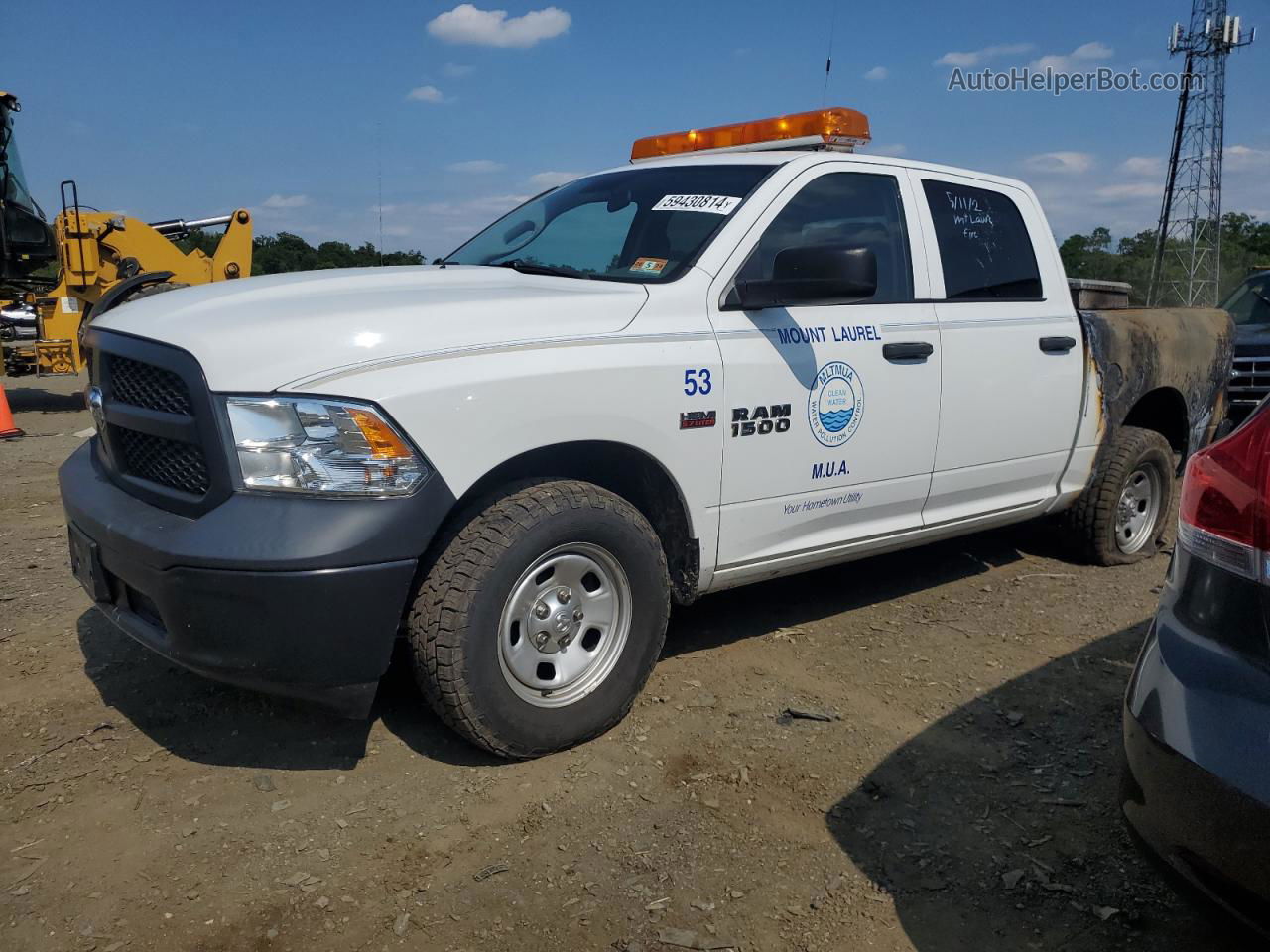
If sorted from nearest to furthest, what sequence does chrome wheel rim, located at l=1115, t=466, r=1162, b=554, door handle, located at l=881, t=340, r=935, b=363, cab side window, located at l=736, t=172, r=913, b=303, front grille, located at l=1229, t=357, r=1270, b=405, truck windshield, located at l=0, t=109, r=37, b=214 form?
cab side window, located at l=736, t=172, r=913, b=303 → door handle, located at l=881, t=340, r=935, b=363 → chrome wheel rim, located at l=1115, t=466, r=1162, b=554 → front grille, located at l=1229, t=357, r=1270, b=405 → truck windshield, located at l=0, t=109, r=37, b=214

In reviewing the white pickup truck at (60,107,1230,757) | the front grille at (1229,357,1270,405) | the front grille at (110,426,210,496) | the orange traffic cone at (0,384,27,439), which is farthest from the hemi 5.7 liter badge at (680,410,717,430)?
the orange traffic cone at (0,384,27,439)

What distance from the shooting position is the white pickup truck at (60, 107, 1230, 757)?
2.70 m

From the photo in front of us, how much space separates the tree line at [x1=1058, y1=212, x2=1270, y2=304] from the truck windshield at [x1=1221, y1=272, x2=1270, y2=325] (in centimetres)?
588

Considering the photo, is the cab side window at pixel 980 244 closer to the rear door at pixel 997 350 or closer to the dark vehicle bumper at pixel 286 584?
the rear door at pixel 997 350

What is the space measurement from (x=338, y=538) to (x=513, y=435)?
58 cm

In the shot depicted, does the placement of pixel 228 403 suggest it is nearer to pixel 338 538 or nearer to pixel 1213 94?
pixel 338 538

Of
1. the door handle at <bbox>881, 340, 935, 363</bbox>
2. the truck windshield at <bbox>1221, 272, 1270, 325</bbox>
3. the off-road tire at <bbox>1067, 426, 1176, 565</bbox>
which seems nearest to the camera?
the door handle at <bbox>881, 340, 935, 363</bbox>

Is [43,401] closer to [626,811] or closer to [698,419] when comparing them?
[698,419]

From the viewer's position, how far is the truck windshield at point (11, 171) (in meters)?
11.3

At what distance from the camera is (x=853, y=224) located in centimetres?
408

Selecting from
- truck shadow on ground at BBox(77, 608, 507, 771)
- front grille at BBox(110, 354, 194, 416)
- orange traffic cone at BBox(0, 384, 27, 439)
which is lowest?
truck shadow on ground at BBox(77, 608, 507, 771)

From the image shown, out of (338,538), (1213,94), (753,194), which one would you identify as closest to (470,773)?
(338,538)

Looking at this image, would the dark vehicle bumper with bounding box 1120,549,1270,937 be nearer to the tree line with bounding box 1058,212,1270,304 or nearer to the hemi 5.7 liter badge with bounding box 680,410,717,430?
the hemi 5.7 liter badge with bounding box 680,410,717,430

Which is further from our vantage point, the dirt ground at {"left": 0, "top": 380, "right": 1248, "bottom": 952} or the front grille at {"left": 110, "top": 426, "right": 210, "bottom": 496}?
the front grille at {"left": 110, "top": 426, "right": 210, "bottom": 496}
